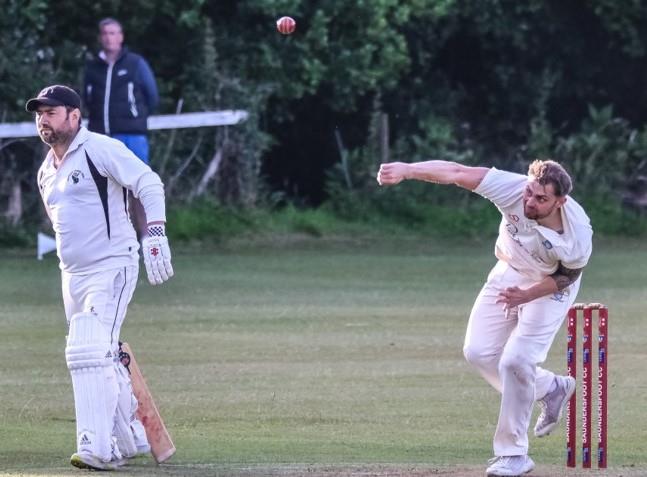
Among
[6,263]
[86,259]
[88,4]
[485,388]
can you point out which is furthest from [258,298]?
[86,259]

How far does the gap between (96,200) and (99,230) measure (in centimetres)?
14

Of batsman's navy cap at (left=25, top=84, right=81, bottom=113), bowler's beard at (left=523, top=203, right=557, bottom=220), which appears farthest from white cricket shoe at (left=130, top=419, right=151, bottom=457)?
bowler's beard at (left=523, top=203, right=557, bottom=220)

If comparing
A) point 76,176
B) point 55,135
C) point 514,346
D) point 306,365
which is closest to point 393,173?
point 514,346

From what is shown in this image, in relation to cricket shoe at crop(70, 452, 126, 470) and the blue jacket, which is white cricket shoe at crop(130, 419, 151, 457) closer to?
cricket shoe at crop(70, 452, 126, 470)

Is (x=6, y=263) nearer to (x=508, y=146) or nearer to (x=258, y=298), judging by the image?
(x=258, y=298)

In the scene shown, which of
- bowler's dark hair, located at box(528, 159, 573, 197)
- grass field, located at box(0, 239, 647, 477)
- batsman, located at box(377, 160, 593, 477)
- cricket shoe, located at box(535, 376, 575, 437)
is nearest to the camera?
bowler's dark hair, located at box(528, 159, 573, 197)

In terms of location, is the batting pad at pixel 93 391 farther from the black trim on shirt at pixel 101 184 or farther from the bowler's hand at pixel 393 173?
the bowler's hand at pixel 393 173

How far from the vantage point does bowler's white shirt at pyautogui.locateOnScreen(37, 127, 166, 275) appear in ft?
24.0

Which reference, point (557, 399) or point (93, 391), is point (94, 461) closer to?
point (93, 391)

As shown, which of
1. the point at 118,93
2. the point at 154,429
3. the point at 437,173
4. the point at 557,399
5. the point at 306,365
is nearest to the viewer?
the point at 437,173

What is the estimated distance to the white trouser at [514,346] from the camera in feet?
24.1

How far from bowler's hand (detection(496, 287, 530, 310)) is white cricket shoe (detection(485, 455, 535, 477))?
2.22 ft

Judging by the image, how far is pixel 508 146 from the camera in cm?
2233

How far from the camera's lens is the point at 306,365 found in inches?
432
